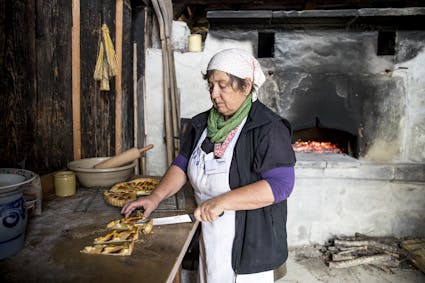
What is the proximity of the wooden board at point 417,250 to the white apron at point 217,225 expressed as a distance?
8.56 ft

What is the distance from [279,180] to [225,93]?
0.55m

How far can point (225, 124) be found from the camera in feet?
5.63

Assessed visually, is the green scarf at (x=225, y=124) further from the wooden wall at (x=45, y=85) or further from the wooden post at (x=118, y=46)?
the wooden post at (x=118, y=46)

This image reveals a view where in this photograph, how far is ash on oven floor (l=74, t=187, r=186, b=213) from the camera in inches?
70.5

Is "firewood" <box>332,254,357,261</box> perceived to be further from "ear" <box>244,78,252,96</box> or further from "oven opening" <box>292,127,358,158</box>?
"ear" <box>244,78,252,96</box>

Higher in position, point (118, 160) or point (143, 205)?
point (118, 160)

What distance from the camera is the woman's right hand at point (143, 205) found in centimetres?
168

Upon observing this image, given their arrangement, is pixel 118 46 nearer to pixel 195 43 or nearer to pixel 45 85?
pixel 195 43

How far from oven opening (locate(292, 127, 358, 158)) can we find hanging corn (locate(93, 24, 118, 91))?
8.44ft

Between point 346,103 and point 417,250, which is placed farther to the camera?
point 346,103

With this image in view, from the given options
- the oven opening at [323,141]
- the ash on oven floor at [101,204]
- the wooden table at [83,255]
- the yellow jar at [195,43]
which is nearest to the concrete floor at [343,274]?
the oven opening at [323,141]

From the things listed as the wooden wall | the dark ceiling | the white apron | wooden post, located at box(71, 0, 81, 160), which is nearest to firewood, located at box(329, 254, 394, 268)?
the white apron

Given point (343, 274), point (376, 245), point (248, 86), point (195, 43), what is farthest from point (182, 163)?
point (376, 245)

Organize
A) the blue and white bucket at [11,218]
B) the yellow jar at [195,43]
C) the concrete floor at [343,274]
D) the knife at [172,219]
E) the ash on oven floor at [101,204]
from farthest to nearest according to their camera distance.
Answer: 1. the yellow jar at [195,43]
2. the concrete floor at [343,274]
3. the ash on oven floor at [101,204]
4. the knife at [172,219]
5. the blue and white bucket at [11,218]
